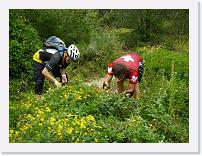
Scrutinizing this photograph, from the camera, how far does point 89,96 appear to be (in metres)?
8.09

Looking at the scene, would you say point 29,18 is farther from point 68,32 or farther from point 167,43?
point 167,43

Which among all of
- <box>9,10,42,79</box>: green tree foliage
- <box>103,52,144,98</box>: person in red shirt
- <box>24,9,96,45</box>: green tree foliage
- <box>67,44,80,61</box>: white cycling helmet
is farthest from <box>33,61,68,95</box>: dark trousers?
<box>24,9,96,45</box>: green tree foliage

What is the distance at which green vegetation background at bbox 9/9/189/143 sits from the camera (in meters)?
7.14

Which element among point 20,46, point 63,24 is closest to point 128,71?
point 20,46

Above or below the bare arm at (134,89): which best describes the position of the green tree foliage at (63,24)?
above

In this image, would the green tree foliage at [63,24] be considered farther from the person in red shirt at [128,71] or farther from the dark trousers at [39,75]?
the person in red shirt at [128,71]

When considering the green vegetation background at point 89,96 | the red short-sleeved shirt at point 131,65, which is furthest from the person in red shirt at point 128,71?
the green vegetation background at point 89,96

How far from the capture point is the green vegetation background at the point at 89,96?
714 centimetres

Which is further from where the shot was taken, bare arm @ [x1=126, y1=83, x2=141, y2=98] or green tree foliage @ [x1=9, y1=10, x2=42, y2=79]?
green tree foliage @ [x1=9, y1=10, x2=42, y2=79]

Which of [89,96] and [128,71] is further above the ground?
[128,71]

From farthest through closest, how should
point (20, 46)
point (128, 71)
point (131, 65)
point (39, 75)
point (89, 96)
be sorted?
point (20, 46)
point (39, 75)
point (131, 65)
point (128, 71)
point (89, 96)

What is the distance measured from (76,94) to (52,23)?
6.68 m

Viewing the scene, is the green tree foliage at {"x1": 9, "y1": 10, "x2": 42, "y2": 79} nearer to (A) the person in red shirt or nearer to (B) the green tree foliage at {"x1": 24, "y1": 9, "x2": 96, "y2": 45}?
(B) the green tree foliage at {"x1": 24, "y1": 9, "x2": 96, "y2": 45}

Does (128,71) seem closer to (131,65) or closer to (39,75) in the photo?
(131,65)
